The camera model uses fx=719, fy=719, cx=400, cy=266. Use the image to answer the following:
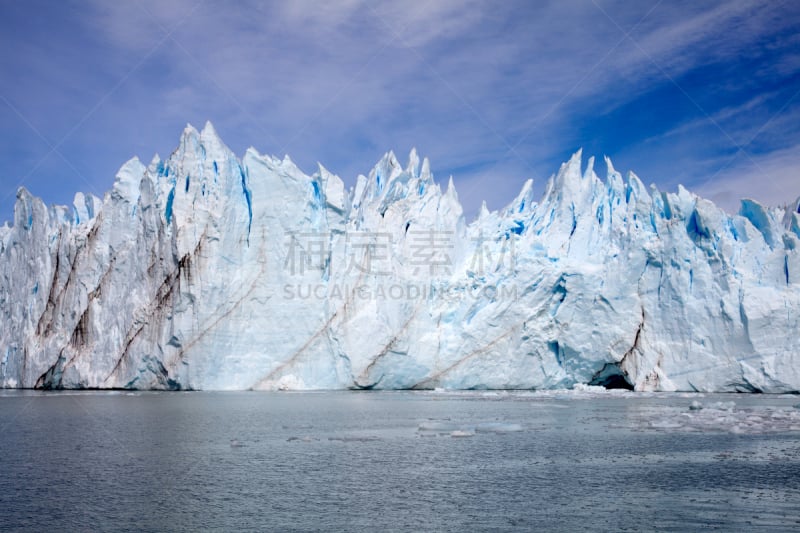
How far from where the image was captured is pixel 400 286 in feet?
73.3

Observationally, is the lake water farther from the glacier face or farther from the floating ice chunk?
the glacier face

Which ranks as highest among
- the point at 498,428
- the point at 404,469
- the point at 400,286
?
the point at 400,286

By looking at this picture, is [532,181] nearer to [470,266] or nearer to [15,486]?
[470,266]

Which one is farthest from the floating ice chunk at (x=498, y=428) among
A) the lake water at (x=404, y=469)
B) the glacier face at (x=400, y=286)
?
the glacier face at (x=400, y=286)

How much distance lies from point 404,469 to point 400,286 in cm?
1401

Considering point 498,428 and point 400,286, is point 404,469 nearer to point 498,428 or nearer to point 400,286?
point 498,428

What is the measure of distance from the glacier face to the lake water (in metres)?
5.37

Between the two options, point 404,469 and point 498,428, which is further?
point 498,428

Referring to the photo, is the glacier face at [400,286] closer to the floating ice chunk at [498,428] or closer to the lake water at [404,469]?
the lake water at [404,469]

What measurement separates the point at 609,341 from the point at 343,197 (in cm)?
937

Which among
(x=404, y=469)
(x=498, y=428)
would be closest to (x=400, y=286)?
(x=498, y=428)

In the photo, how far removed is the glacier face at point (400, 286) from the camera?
20.2 metres

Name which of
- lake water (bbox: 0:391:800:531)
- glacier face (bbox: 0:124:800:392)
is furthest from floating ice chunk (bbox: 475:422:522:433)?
glacier face (bbox: 0:124:800:392)

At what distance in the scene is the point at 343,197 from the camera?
2327 centimetres
